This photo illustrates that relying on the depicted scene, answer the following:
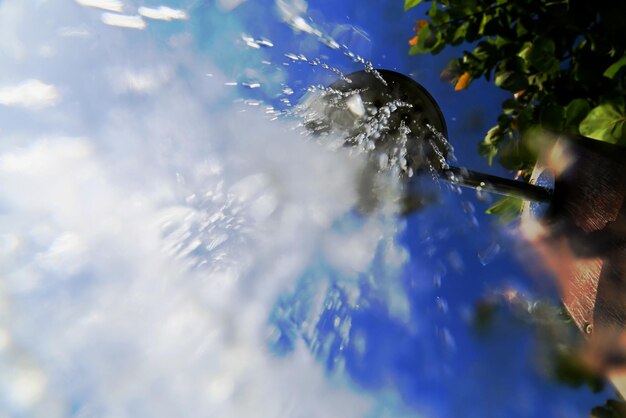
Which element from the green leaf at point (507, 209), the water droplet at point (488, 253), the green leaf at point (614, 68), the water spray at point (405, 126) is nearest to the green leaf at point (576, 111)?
the green leaf at point (614, 68)

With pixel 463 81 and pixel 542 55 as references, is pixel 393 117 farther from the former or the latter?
pixel 542 55

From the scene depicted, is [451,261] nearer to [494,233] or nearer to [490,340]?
[494,233]

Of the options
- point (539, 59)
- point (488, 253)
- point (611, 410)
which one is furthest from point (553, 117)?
point (611, 410)

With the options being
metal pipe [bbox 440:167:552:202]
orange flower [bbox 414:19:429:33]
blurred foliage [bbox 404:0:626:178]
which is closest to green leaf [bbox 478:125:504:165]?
blurred foliage [bbox 404:0:626:178]

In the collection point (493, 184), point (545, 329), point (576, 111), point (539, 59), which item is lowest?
point (545, 329)

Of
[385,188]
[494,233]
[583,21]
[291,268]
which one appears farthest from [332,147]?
[583,21]

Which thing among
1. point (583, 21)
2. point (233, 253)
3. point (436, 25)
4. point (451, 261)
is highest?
point (583, 21)
